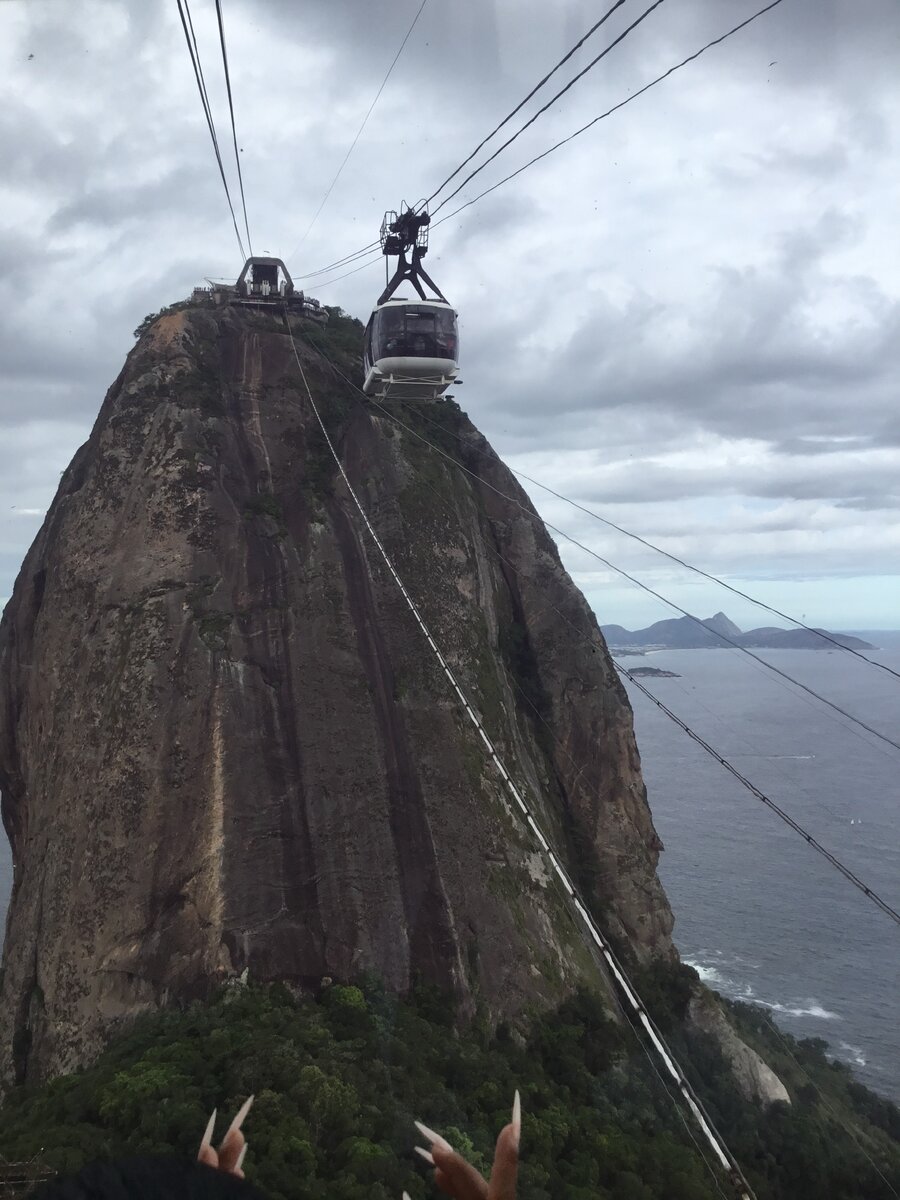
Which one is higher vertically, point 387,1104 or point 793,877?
point 387,1104

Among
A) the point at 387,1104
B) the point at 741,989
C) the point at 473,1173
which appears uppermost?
the point at 473,1173

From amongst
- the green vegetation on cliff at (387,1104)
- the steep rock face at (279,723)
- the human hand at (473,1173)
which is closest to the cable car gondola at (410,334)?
the steep rock face at (279,723)

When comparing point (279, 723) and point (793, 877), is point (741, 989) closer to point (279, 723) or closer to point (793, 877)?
point (793, 877)

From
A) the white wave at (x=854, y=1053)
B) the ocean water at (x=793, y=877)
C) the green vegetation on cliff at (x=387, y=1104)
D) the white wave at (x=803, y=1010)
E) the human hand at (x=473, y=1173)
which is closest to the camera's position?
the human hand at (x=473, y=1173)

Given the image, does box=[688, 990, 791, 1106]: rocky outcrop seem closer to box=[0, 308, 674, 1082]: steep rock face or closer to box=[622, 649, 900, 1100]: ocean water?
box=[0, 308, 674, 1082]: steep rock face

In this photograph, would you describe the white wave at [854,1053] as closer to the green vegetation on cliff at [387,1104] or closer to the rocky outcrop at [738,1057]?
the rocky outcrop at [738,1057]

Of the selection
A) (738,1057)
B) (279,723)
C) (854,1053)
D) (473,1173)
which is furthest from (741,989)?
(473,1173)

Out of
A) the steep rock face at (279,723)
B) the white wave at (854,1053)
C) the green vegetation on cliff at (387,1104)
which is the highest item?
the steep rock face at (279,723)
